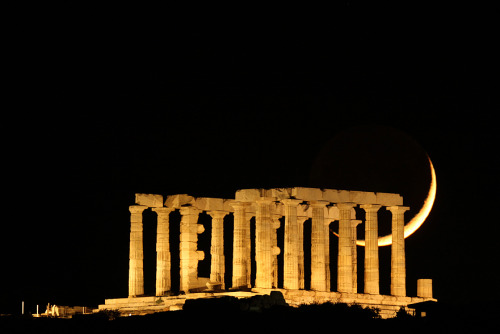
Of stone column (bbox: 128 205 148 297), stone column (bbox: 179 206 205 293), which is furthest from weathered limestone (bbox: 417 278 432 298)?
stone column (bbox: 128 205 148 297)

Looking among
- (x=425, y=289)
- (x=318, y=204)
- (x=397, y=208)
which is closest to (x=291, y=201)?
(x=318, y=204)

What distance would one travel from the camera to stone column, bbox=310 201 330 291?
336 ft

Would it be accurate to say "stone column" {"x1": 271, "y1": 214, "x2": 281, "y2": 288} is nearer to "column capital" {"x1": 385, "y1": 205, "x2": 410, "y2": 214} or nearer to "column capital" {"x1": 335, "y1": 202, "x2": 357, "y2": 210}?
"column capital" {"x1": 335, "y1": 202, "x2": 357, "y2": 210}

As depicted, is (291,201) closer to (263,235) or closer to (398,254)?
(263,235)

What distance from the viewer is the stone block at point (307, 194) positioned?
101 meters

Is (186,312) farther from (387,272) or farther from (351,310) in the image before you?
(387,272)

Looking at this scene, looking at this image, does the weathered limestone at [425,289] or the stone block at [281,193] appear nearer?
the stone block at [281,193]

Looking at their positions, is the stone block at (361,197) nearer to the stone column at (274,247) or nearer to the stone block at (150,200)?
the stone column at (274,247)

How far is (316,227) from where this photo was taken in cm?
10350

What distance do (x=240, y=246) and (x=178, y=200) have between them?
16.6 feet

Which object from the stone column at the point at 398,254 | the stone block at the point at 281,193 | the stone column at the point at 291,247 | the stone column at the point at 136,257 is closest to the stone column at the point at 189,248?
the stone column at the point at 136,257

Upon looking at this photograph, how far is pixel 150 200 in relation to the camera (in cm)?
10644

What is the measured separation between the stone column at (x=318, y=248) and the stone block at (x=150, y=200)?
1027 cm

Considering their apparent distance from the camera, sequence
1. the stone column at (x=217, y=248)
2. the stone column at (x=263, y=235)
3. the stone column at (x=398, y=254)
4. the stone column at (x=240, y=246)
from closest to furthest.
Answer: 1. the stone column at (x=263, y=235)
2. the stone column at (x=240, y=246)
3. the stone column at (x=398, y=254)
4. the stone column at (x=217, y=248)
